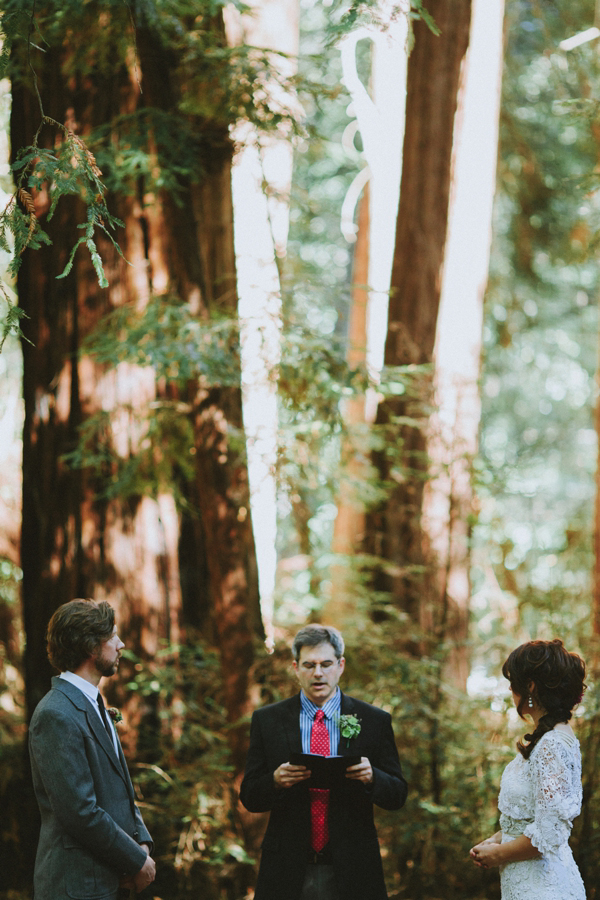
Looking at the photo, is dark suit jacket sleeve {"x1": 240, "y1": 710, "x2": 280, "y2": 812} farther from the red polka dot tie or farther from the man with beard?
the man with beard

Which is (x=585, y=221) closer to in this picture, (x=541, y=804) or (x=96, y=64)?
(x=96, y=64)

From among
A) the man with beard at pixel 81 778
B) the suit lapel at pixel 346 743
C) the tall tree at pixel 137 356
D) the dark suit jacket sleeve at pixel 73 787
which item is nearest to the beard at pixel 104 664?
the man with beard at pixel 81 778

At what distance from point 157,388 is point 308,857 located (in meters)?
3.82

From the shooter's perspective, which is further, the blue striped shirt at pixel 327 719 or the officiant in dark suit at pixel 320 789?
the blue striped shirt at pixel 327 719

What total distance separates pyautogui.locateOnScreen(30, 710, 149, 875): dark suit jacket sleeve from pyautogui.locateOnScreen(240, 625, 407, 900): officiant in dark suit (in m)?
0.61

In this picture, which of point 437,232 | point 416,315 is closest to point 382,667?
point 416,315

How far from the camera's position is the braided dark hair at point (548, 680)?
2891mm

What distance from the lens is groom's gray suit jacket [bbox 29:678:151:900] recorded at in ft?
9.24

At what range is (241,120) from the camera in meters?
5.66

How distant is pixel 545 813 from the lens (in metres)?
2.79

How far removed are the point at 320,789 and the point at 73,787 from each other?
0.99m

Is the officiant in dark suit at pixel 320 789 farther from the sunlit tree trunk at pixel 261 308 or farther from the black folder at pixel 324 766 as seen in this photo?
the sunlit tree trunk at pixel 261 308

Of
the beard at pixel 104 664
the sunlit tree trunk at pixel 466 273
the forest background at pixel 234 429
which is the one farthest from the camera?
the sunlit tree trunk at pixel 466 273

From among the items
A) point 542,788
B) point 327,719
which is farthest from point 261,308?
point 542,788
